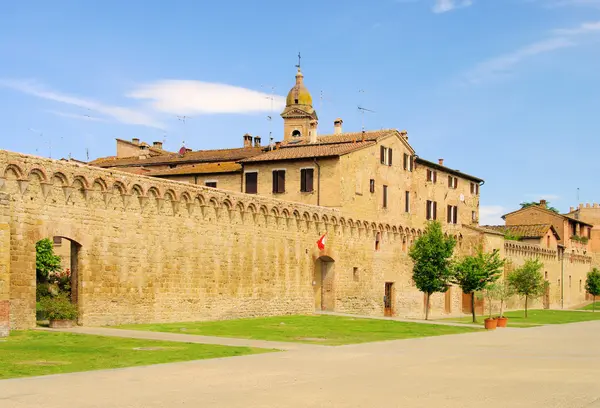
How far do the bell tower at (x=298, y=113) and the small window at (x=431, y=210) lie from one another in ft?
50.6

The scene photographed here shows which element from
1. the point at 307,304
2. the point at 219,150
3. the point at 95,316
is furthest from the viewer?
the point at 219,150

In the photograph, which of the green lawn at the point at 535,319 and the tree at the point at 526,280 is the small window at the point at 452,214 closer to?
the tree at the point at 526,280

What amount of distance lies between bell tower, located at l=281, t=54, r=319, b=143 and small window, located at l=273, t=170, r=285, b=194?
21088 mm

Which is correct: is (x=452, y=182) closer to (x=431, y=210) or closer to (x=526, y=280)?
(x=431, y=210)

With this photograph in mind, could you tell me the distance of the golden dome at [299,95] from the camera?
70125 millimetres

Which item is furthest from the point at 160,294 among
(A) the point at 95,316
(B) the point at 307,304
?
(B) the point at 307,304

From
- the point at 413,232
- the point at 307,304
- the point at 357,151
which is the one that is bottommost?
the point at 307,304

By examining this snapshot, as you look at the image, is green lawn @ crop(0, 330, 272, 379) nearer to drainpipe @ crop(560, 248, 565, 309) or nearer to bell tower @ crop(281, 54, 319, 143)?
bell tower @ crop(281, 54, 319, 143)

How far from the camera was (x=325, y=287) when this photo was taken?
4309cm

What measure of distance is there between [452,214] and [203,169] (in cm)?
2063

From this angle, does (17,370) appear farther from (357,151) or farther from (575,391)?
(357,151)

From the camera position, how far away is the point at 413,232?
52250 millimetres

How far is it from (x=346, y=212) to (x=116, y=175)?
60.7ft


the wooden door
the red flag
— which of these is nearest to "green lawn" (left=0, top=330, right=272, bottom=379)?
the red flag
